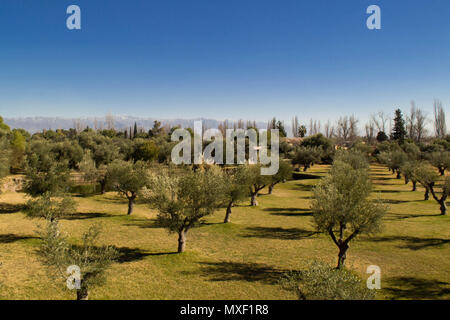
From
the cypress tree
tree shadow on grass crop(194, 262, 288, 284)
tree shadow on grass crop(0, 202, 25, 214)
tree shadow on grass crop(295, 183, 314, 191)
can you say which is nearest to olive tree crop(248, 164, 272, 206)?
tree shadow on grass crop(295, 183, 314, 191)

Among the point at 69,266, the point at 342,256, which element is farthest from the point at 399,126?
the point at 69,266

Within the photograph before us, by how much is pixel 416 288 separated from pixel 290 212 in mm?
28545

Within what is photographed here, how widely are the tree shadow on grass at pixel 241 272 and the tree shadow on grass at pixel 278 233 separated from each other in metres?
9.50

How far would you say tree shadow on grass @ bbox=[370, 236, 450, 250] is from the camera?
107ft

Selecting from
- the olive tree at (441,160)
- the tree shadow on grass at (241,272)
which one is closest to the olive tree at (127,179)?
the tree shadow on grass at (241,272)

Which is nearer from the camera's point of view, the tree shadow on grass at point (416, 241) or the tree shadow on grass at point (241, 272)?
the tree shadow on grass at point (241, 272)

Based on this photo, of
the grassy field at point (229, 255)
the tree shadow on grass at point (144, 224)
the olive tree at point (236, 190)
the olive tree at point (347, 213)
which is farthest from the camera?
the olive tree at point (236, 190)

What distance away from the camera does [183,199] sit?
31031 mm

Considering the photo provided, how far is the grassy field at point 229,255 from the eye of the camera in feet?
74.1

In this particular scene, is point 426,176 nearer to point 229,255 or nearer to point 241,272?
point 229,255

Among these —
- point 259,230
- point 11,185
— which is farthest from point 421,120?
point 11,185

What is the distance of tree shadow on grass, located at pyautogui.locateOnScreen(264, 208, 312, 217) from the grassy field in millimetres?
195

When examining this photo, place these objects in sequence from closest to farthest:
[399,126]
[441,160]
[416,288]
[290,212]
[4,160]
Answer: [416,288] < [290,212] < [4,160] < [441,160] < [399,126]

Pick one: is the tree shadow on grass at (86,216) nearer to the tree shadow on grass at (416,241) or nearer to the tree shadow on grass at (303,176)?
the tree shadow on grass at (416,241)
